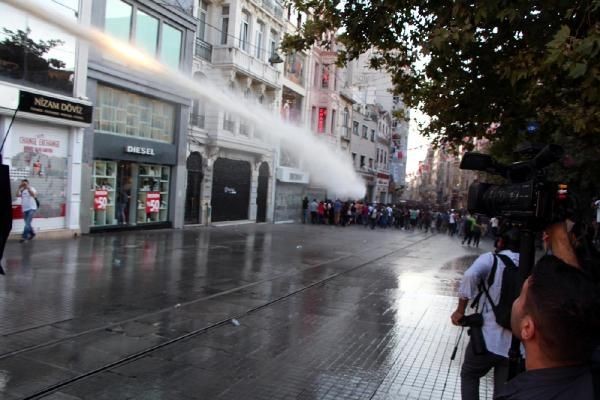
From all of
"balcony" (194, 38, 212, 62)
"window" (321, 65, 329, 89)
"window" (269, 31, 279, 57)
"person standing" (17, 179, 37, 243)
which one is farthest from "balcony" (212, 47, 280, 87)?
"person standing" (17, 179, 37, 243)

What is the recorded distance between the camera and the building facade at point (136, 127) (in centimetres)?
1791

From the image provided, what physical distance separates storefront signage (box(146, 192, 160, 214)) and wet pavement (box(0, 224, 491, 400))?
20.5 ft

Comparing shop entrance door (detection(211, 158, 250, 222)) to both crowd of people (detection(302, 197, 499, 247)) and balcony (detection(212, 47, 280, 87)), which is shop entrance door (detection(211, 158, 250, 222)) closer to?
balcony (detection(212, 47, 280, 87))

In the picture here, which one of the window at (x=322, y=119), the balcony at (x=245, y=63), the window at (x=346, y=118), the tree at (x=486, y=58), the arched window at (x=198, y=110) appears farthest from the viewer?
the window at (x=346, y=118)

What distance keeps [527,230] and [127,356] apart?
4644 millimetres

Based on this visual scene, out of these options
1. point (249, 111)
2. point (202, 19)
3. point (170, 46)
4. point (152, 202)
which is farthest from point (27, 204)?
point (202, 19)

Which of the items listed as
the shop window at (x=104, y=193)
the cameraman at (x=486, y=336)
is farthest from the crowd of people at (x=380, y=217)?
the cameraman at (x=486, y=336)

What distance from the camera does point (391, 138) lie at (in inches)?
2356

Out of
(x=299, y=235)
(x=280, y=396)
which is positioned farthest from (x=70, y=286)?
(x=299, y=235)

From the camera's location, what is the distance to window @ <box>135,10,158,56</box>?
63.2ft

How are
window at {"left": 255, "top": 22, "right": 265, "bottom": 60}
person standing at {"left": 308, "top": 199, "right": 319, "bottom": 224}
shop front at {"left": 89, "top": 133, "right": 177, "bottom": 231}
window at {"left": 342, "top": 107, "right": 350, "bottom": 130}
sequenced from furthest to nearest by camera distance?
window at {"left": 342, "top": 107, "right": 350, "bottom": 130}, person standing at {"left": 308, "top": 199, "right": 319, "bottom": 224}, window at {"left": 255, "top": 22, "right": 265, "bottom": 60}, shop front at {"left": 89, "top": 133, "right": 177, "bottom": 231}

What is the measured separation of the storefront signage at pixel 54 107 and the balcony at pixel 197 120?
22.9 ft

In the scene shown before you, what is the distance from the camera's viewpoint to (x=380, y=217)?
117ft

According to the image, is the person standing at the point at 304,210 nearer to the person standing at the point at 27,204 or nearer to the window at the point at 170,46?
the window at the point at 170,46
